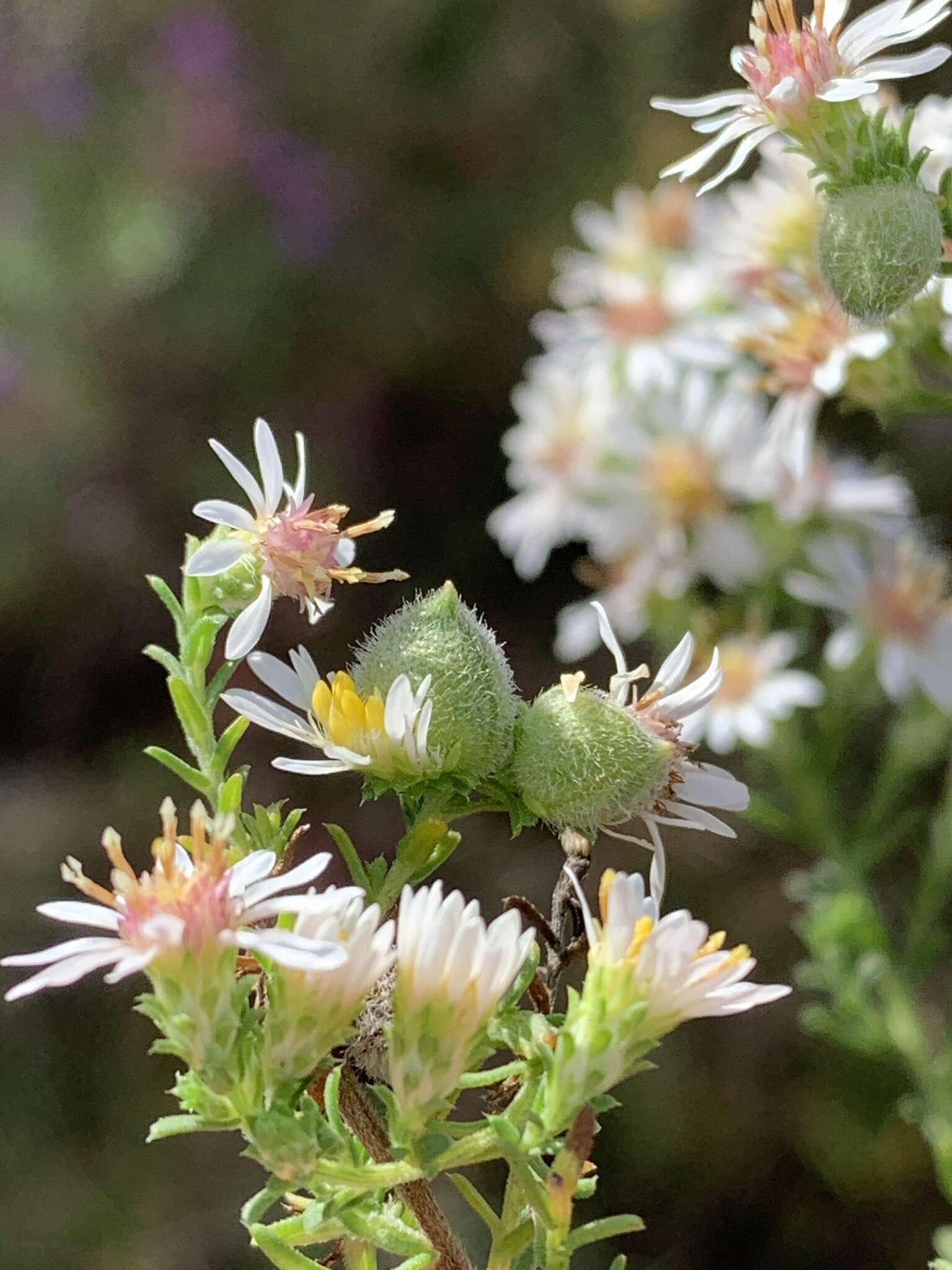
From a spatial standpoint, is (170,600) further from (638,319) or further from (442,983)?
(638,319)

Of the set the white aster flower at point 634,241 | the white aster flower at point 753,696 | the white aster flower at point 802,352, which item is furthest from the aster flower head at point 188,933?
the white aster flower at point 634,241

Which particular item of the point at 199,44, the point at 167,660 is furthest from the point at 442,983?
the point at 199,44

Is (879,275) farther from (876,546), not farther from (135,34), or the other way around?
(135,34)

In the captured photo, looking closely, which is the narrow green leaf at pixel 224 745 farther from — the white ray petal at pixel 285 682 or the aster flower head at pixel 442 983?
the aster flower head at pixel 442 983

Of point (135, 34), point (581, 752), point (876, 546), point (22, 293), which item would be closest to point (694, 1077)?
point (876, 546)

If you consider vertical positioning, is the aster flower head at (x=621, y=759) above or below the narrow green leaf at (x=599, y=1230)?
above

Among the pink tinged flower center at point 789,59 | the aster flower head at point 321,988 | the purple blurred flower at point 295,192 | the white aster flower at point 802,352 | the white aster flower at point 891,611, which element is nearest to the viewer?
Answer: the aster flower head at point 321,988

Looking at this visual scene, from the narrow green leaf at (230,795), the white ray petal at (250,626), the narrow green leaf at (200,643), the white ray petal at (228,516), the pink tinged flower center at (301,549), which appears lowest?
the narrow green leaf at (230,795)
